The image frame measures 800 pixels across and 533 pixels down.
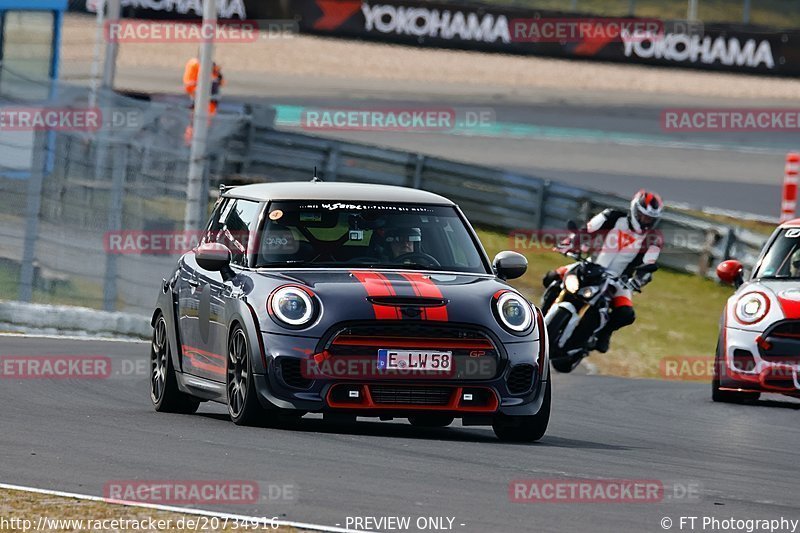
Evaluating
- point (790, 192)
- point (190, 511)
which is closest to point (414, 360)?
point (190, 511)

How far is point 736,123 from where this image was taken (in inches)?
1526

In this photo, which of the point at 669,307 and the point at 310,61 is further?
the point at 310,61

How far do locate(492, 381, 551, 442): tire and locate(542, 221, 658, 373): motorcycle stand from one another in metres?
6.76

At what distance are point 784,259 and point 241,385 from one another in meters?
5.70

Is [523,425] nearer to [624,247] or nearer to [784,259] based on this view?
[784,259]

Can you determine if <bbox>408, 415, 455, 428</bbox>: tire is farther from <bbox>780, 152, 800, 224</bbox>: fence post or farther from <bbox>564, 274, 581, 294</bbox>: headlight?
<bbox>780, 152, 800, 224</bbox>: fence post

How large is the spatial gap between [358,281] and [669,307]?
48.1ft

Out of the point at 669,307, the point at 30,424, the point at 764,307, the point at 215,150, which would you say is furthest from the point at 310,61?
the point at 30,424

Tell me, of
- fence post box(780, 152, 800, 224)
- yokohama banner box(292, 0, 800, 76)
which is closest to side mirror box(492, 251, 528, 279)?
fence post box(780, 152, 800, 224)

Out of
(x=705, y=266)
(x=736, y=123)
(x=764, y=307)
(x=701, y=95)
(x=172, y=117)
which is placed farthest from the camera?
(x=701, y=95)

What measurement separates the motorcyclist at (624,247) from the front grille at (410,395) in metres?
7.27

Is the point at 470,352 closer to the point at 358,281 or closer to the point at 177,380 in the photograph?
the point at 358,281

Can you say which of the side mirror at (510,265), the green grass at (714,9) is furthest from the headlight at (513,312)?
the green grass at (714,9)

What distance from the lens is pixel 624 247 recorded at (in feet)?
55.4
